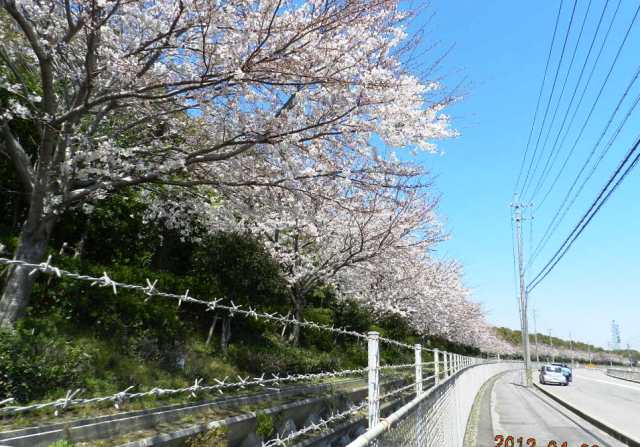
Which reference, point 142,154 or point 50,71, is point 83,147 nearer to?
point 142,154

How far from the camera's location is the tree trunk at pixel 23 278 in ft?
19.6

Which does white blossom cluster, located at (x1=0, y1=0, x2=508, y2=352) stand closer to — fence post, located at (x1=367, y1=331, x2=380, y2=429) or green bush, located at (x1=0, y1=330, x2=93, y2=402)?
green bush, located at (x1=0, y1=330, x2=93, y2=402)

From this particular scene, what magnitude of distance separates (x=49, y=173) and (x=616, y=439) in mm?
11913

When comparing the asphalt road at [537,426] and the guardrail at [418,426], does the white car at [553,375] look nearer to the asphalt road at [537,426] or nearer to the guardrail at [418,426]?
the asphalt road at [537,426]

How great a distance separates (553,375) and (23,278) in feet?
106

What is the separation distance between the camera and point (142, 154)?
7867 millimetres

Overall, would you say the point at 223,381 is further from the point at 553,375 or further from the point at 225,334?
the point at 553,375

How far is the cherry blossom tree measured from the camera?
5801 millimetres

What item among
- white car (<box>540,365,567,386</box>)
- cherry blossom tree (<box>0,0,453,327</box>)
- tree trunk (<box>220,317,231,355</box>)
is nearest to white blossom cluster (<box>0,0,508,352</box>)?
cherry blossom tree (<box>0,0,453,327</box>)

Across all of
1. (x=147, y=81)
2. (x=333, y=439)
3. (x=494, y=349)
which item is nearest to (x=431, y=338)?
(x=333, y=439)

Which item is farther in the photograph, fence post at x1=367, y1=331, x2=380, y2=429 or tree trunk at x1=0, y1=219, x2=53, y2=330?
tree trunk at x1=0, y1=219, x2=53, y2=330

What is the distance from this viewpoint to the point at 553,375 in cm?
3025

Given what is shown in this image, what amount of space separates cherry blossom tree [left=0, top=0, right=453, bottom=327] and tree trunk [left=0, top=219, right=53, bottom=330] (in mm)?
16

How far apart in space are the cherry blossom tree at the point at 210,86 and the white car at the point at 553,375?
93.0ft
